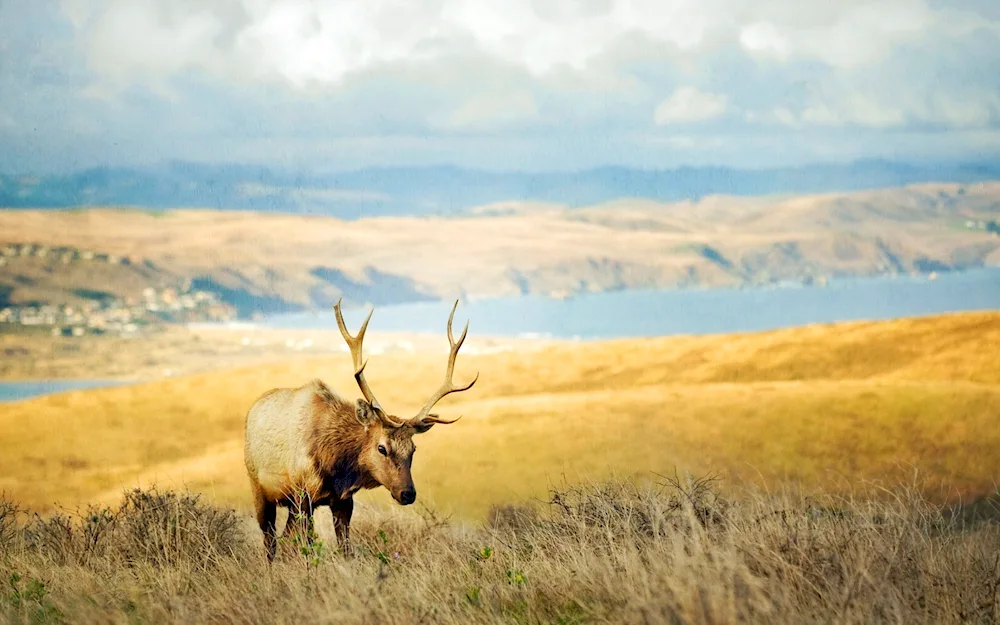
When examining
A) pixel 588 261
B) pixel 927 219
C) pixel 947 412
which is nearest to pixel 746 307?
pixel 588 261

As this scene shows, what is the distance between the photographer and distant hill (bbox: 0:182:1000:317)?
211 ft

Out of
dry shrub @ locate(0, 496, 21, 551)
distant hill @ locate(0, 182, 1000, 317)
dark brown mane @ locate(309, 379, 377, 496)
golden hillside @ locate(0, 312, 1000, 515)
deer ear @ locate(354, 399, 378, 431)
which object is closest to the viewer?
deer ear @ locate(354, 399, 378, 431)

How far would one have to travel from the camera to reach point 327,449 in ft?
25.8

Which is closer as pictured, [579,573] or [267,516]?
[579,573]

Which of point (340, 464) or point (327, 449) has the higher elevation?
point (327, 449)

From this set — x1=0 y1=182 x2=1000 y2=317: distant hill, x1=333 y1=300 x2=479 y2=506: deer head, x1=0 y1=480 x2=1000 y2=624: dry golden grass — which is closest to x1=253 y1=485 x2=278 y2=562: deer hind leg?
x1=0 y1=480 x2=1000 y2=624: dry golden grass

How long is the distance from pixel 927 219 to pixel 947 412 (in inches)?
2853

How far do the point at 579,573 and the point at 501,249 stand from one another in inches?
2918

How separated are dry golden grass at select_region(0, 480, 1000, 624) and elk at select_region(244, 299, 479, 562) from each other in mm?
358

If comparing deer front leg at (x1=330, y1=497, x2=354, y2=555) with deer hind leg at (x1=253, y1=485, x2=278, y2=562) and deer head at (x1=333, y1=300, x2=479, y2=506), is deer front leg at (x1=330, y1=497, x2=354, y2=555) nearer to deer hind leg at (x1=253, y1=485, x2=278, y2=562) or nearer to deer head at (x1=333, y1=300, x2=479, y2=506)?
deer head at (x1=333, y1=300, x2=479, y2=506)

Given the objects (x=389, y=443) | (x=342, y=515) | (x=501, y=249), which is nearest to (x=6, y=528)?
(x=342, y=515)

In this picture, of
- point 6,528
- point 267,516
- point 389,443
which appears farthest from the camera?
point 6,528

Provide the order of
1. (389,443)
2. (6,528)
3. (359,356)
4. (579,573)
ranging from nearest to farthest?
1. (579,573)
2. (389,443)
3. (359,356)
4. (6,528)

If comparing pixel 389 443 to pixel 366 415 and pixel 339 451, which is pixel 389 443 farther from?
pixel 339 451
